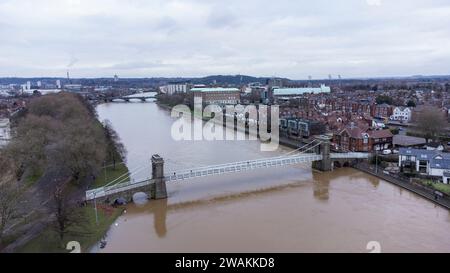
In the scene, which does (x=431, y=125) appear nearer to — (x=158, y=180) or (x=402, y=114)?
(x=402, y=114)

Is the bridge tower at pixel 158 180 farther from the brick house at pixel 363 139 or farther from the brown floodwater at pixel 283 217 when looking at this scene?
the brick house at pixel 363 139

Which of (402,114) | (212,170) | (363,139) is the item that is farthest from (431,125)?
(212,170)

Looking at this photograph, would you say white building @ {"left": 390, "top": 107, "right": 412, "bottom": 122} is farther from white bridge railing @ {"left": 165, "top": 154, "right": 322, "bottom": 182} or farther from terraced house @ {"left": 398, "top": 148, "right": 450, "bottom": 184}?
white bridge railing @ {"left": 165, "top": 154, "right": 322, "bottom": 182}

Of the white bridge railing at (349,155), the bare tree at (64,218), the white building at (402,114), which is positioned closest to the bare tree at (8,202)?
the bare tree at (64,218)

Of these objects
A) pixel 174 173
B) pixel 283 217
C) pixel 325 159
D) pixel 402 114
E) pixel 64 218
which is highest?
pixel 402 114
